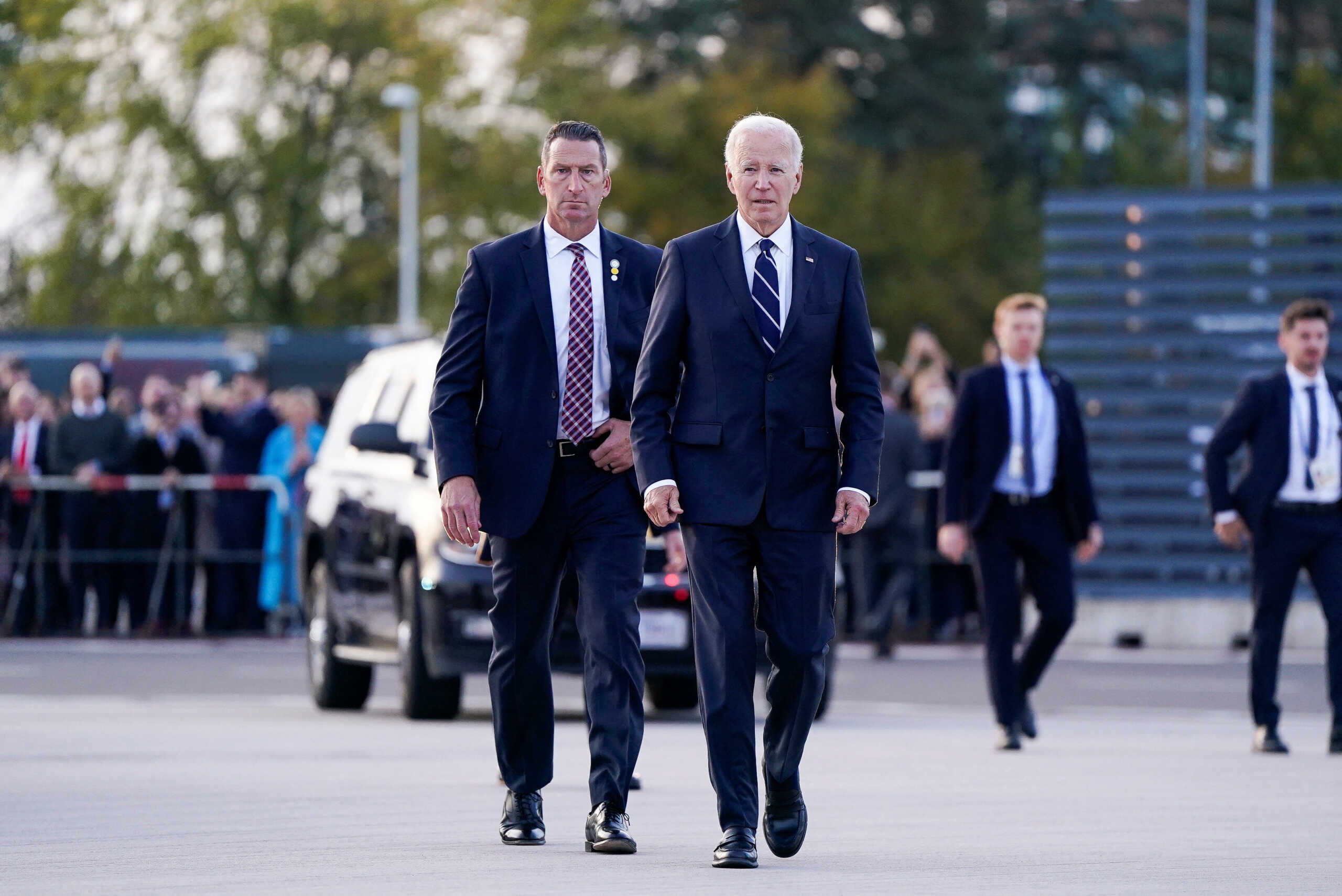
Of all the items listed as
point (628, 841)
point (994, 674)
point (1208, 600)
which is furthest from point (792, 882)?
point (1208, 600)

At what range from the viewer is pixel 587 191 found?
8414mm

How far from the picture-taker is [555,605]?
27.7 feet

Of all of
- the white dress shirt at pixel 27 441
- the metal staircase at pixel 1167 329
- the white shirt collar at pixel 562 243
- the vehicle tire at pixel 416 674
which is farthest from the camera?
the white dress shirt at pixel 27 441

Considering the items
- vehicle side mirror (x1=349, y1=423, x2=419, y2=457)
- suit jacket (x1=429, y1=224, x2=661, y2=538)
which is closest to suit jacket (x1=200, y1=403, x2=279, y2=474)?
vehicle side mirror (x1=349, y1=423, x2=419, y2=457)

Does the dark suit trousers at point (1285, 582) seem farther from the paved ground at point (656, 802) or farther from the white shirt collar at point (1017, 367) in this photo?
the white shirt collar at point (1017, 367)

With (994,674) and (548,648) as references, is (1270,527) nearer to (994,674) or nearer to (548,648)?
(994,674)

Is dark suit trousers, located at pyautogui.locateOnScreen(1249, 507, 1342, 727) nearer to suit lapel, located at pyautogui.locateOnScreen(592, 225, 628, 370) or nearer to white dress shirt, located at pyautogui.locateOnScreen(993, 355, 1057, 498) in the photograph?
white dress shirt, located at pyautogui.locateOnScreen(993, 355, 1057, 498)

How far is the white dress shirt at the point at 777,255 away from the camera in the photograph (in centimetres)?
789

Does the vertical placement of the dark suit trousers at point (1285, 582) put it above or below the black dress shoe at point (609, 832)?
above

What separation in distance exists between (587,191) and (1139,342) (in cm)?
1495

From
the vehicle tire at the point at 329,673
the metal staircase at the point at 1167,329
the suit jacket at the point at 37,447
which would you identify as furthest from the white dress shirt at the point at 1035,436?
the suit jacket at the point at 37,447

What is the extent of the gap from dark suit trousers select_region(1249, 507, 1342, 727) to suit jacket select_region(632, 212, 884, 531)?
5263mm

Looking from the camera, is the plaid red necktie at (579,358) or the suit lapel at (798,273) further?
the plaid red necktie at (579,358)

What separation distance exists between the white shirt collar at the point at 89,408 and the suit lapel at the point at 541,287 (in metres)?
14.9
